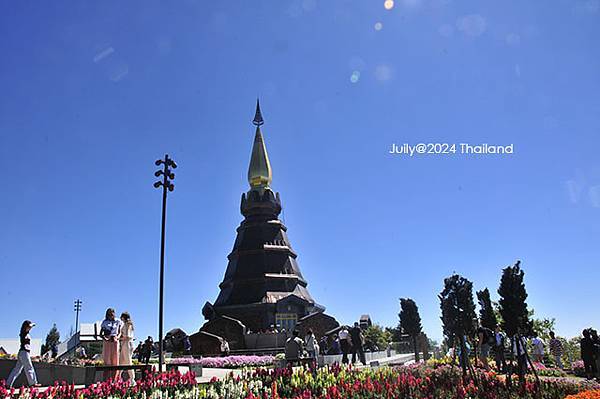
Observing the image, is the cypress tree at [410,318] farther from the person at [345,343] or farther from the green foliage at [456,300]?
the person at [345,343]

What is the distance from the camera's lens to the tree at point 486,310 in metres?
38.9

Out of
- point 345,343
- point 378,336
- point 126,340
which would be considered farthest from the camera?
point 378,336

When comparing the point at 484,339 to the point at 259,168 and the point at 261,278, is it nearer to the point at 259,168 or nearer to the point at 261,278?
the point at 261,278

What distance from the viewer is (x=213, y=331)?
40500mm

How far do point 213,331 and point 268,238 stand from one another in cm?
1195

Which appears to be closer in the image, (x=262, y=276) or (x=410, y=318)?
(x=410, y=318)

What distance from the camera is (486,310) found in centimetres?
4000

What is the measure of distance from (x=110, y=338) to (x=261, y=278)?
104 feet

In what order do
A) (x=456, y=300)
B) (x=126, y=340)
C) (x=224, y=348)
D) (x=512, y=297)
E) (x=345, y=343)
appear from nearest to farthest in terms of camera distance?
(x=126, y=340), (x=345, y=343), (x=224, y=348), (x=512, y=297), (x=456, y=300)

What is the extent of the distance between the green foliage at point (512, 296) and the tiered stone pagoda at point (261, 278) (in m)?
14.3

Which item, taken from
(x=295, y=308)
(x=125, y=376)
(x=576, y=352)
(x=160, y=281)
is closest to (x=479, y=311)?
(x=576, y=352)

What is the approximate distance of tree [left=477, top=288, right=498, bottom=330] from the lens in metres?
38.9

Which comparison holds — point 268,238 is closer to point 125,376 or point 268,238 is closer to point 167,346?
point 167,346

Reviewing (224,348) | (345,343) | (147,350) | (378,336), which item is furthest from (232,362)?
(378,336)
